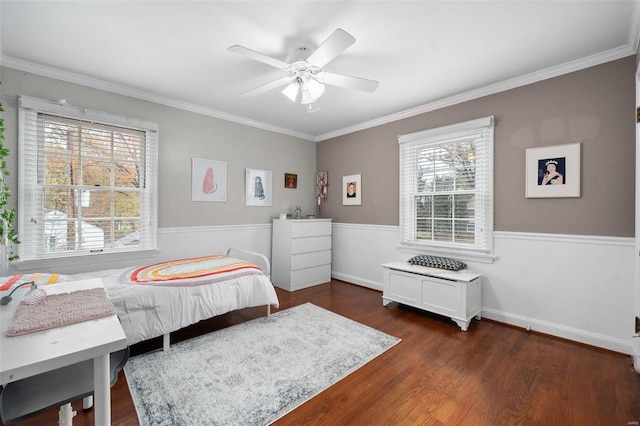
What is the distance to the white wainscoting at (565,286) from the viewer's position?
2.42 meters

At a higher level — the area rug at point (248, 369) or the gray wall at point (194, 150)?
the gray wall at point (194, 150)

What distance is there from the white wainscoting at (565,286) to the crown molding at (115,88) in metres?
3.77

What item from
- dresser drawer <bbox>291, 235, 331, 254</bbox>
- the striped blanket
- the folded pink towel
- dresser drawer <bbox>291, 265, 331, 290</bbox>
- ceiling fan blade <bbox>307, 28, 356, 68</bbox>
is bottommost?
dresser drawer <bbox>291, 265, 331, 290</bbox>

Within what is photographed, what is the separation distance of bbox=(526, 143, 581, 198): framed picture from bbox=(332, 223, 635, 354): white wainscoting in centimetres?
43

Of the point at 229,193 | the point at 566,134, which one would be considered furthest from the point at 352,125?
the point at 566,134

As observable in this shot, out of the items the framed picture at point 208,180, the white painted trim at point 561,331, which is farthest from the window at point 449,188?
the framed picture at point 208,180

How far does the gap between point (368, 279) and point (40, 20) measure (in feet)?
14.4

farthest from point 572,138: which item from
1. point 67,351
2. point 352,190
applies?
point 67,351

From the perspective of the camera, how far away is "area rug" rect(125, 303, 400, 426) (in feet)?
5.70

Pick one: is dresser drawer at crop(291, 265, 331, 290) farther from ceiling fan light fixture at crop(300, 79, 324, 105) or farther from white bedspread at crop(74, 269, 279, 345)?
ceiling fan light fixture at crop(300, 79, 324, 105)

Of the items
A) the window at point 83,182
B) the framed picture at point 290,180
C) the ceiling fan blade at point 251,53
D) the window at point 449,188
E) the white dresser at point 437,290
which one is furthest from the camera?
the framed picture at point 290,180

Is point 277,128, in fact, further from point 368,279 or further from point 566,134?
point 566,134

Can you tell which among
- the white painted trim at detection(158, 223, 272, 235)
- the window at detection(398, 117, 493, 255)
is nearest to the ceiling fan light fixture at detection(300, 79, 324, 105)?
the window at detection(398, 117, 493, 255)

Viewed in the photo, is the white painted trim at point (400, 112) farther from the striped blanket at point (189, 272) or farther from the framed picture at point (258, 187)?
the striped blanket at point (189, 272)
